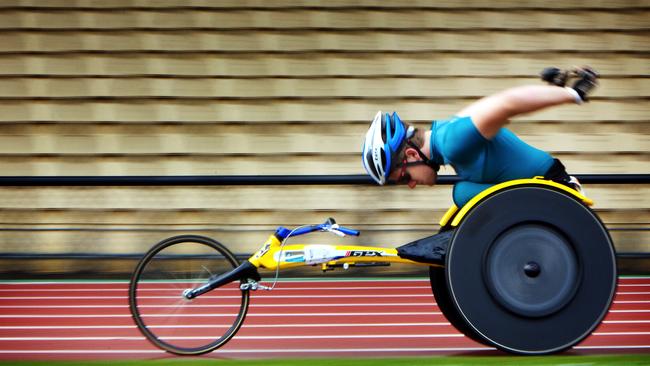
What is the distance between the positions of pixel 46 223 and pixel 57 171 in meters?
0.47

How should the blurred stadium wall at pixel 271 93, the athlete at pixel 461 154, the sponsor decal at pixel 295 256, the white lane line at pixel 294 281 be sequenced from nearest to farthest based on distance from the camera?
the athlete at pixel 461 154
the sponsor decal at pixel 295 256
the white lane line at pixel 294 281
the blurred stadium wall at pixel 271 93

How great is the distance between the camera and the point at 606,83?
328 inches

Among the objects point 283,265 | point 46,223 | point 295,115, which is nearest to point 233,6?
point 295,115

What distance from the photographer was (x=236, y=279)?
15.9 feet

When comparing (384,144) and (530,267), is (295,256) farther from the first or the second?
(530,267)

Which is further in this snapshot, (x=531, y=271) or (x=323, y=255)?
(x=323, y=255)

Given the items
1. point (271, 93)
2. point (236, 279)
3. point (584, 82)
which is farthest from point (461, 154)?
point (271, 93)

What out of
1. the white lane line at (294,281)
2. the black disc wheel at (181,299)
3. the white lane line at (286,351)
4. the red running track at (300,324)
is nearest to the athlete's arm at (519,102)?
the red running track at (300,324)

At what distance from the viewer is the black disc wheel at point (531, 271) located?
4.43m

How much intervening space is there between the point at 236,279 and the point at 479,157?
4.55ft

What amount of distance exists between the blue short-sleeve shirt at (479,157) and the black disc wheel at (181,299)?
1.25m

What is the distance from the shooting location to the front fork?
15.8 ft

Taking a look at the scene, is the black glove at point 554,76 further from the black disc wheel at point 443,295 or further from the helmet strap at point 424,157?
the black disc wheel at point 443,295

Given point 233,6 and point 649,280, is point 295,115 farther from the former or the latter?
point 649,280
